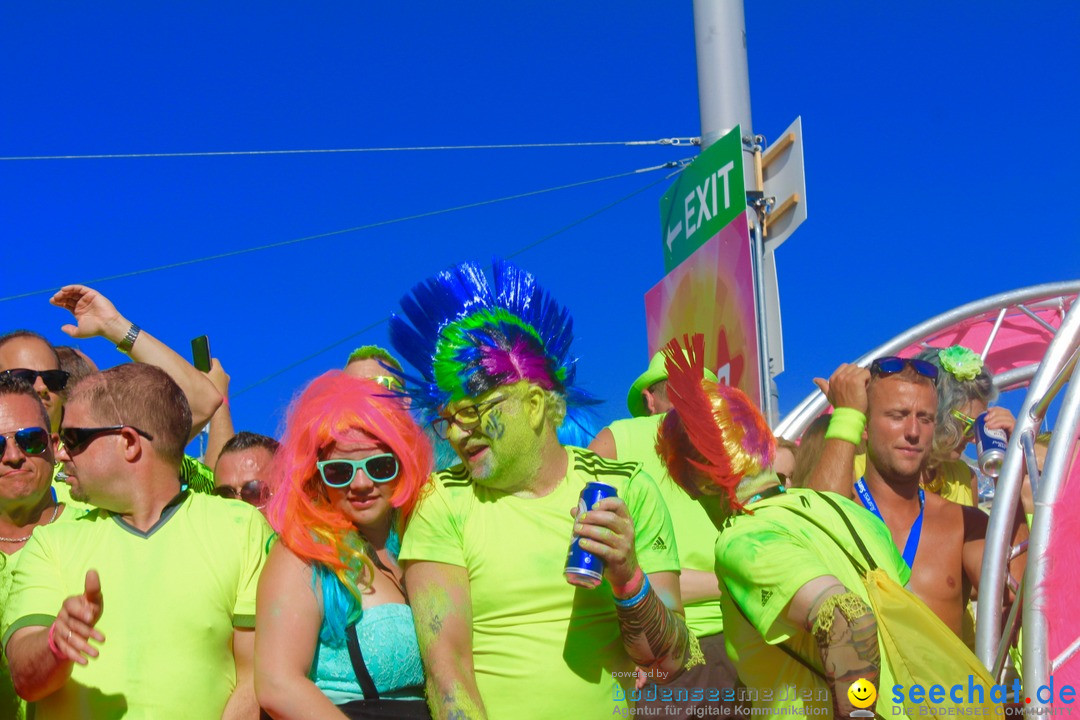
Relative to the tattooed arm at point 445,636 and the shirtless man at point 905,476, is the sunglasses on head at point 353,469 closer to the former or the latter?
the tattooed arm at point 445,636

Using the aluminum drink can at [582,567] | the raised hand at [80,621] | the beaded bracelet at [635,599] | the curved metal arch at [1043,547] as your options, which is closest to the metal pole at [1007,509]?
the curved metal arch at [1043,547]

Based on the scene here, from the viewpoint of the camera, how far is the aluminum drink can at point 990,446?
4508 millimetres

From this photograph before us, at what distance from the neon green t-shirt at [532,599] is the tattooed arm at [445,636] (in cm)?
3

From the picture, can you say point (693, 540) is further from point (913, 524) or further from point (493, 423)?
point (493, 423)

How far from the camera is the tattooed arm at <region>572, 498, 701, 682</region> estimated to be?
2365mm

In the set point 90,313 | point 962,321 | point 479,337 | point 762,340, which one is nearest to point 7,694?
point 90,313

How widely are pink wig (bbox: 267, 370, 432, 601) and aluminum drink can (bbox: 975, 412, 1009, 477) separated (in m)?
2.70

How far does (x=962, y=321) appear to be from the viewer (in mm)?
6641

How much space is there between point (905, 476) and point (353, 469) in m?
2.02

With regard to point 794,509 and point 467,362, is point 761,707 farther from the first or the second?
point 467,362

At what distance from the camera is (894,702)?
97.4 inches

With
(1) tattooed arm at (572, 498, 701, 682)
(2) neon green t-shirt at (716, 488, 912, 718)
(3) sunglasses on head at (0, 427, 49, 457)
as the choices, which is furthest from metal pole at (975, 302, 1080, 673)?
(3) sunglasses on head at (0, 427, 49, 457)

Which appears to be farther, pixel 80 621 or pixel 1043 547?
pixel 1043 547

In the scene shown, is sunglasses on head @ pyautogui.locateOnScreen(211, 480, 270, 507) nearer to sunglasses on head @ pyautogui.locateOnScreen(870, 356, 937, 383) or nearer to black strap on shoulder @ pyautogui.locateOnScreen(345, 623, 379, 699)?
black strap on shoulder @ pyautogui.locateOnScreen(345, 623, 379, 699)
